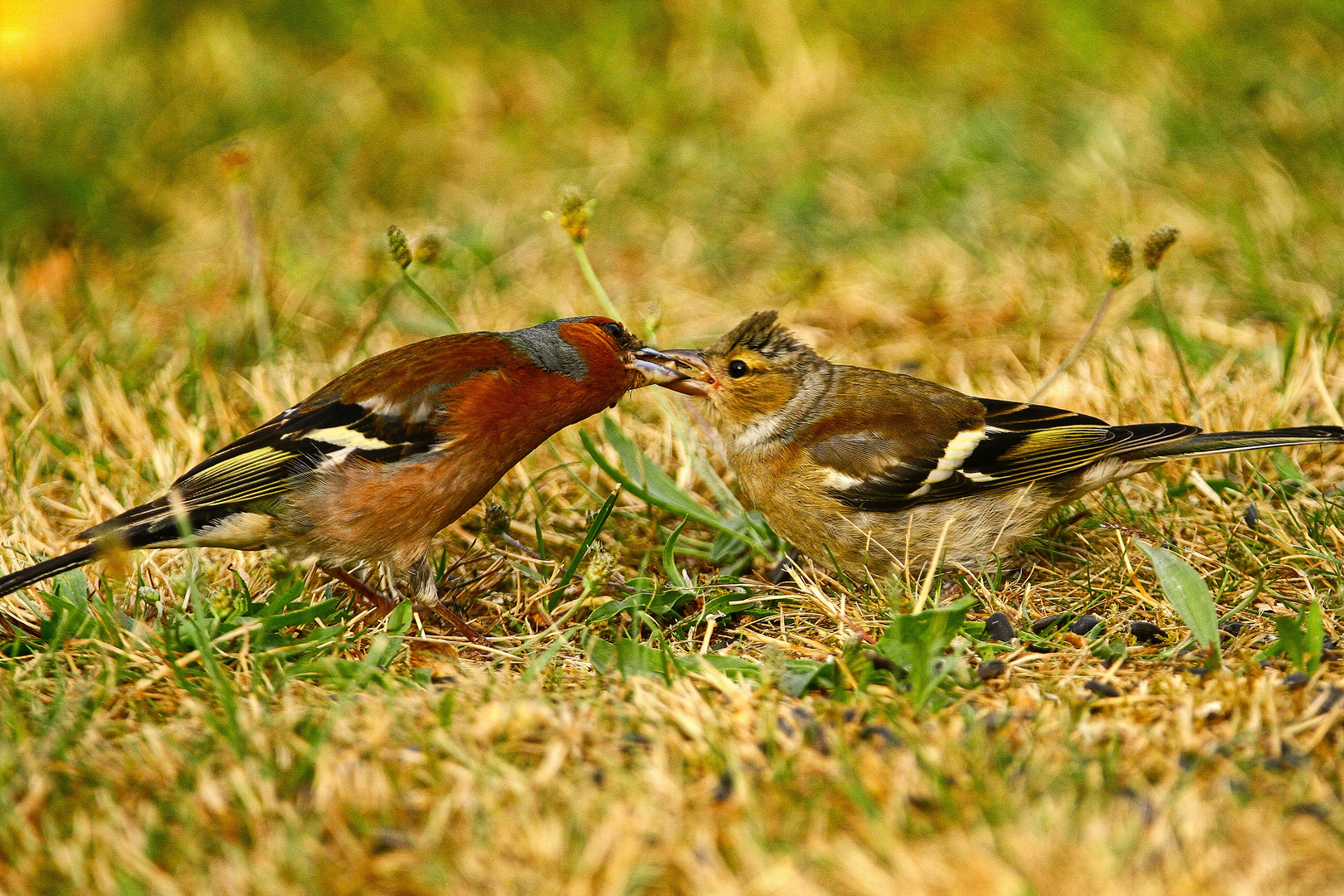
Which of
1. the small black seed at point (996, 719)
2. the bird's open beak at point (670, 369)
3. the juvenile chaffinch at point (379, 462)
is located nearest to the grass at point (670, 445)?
the small black seed at point (996, 719)

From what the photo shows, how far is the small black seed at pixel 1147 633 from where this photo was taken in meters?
3.11

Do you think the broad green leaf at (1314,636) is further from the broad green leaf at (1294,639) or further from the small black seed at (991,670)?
the small black seed at (991,670)

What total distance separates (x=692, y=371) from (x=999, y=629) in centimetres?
144

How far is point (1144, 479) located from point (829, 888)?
2.57 meters

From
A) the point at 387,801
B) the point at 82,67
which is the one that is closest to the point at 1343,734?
the point at 387,801

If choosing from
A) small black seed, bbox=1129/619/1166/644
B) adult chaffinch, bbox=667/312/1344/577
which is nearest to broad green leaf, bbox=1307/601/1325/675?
small black seed, bbox=1129/619/1166/644

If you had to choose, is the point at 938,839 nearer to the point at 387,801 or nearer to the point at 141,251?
the point at 387,801

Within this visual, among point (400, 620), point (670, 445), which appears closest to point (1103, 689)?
point (400, 620)

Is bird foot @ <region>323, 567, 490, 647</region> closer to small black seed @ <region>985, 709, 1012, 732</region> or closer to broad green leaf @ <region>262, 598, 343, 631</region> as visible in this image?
broad green leaf @ <region>262, 598, 343, 631</region>

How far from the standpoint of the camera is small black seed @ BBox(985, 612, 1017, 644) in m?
3.12

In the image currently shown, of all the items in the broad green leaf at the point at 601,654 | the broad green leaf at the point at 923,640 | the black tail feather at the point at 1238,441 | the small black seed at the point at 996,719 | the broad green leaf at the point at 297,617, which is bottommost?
the black tail feather at the point at 1238,441

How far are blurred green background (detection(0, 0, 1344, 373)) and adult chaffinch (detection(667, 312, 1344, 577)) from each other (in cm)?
125

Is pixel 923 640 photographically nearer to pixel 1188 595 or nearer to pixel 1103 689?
pixel 1103 689

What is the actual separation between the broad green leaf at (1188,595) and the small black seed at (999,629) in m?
0.39
